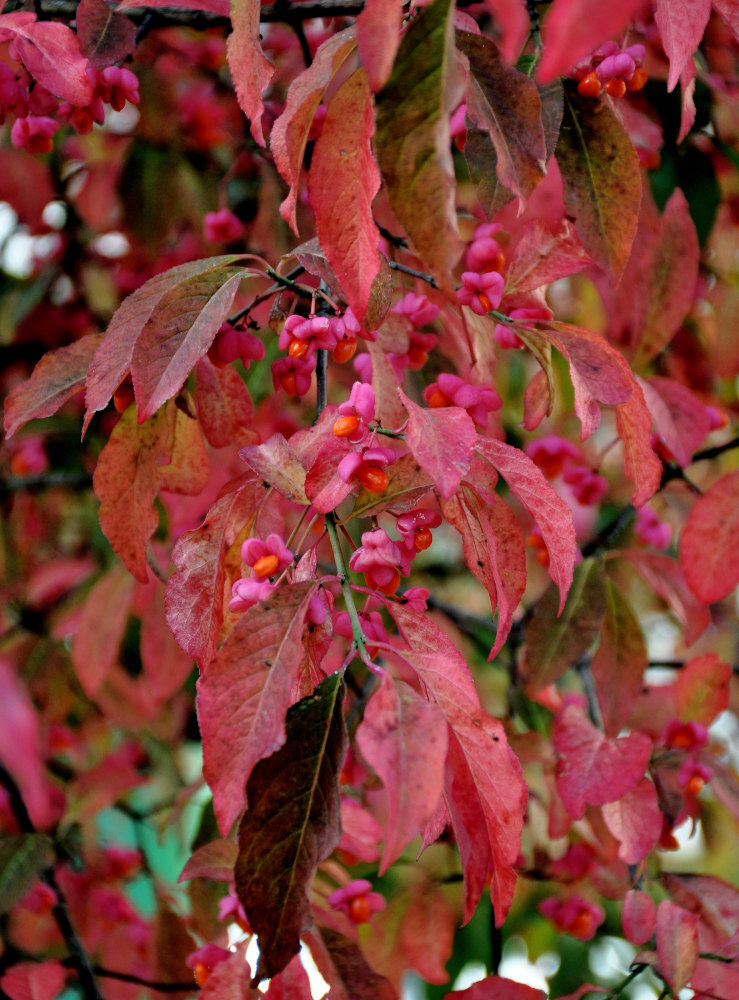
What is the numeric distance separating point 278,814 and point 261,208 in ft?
2.66

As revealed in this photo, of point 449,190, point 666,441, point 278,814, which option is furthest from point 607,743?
point 449,190

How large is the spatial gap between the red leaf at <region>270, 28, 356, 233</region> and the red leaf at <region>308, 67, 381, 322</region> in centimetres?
2

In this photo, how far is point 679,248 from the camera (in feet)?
3.21

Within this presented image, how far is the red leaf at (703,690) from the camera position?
99 centimetres

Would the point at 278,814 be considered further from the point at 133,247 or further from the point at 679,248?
the point at 133,247

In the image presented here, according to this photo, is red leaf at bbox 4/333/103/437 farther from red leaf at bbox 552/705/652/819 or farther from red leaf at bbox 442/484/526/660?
red leaf at bbox 552/705/652/819

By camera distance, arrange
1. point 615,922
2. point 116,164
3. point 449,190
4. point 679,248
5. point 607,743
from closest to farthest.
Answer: point 449,190
point 607,743
point 679,248
point 615,922
point 116,164

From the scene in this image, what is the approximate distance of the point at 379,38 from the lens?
1.45 ft

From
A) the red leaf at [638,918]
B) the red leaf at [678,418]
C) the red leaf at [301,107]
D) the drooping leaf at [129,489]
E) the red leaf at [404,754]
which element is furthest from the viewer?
A: the red leaf at [678,418]

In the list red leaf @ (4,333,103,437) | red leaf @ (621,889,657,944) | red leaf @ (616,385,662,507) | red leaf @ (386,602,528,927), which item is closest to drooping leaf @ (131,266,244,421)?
red leaf @ (4,333,103,437)

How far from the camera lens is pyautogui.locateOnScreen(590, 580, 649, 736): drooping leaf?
38.3 inches

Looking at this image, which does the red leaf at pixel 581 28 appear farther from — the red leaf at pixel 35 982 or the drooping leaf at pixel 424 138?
the red leaf at pixel 35 982

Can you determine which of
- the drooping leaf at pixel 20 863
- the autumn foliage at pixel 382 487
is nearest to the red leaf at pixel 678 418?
the autumn foliage at pixel 382 487

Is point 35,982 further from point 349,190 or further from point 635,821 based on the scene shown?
point 349,190
